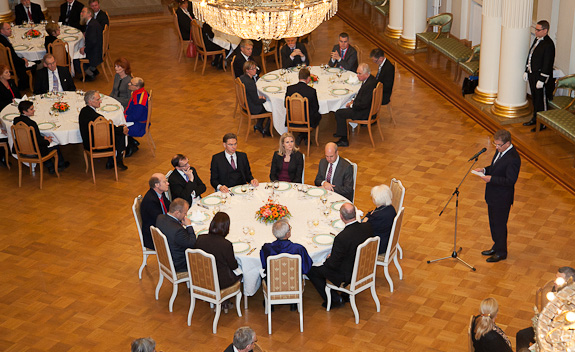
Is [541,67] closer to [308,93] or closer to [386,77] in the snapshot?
[386,77]

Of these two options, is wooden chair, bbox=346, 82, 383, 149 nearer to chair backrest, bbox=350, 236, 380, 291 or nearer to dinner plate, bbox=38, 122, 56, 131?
chair backrest, bbox=350, 236, 380, 291

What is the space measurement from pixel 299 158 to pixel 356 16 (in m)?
9.26

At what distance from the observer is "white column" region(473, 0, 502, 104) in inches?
435

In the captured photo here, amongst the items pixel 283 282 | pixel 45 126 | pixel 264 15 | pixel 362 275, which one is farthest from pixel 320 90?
pixel 264 15

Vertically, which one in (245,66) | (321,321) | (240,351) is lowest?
(321,321)

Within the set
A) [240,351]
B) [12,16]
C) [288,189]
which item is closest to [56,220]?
[288,189]

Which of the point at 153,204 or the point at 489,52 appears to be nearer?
the point at 153,204

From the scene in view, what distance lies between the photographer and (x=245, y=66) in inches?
432

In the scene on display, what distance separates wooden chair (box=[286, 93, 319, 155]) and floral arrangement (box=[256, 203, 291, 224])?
10.2ft

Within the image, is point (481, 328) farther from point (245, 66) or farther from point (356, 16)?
point (356, 16)

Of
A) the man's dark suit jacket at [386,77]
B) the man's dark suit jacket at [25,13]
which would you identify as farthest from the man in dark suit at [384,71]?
the man's dark suit jacket at [25,13]

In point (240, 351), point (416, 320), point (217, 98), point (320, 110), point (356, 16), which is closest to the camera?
point (240, 351)

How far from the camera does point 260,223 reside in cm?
745

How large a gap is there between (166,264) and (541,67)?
628 cm
